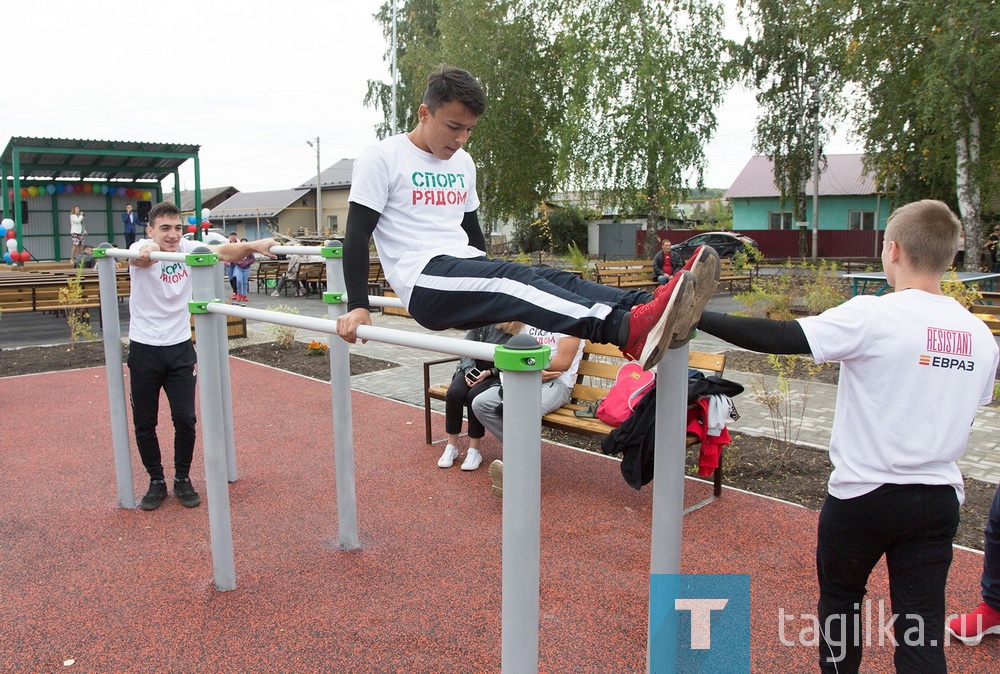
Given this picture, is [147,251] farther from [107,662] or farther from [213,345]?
[107,662]

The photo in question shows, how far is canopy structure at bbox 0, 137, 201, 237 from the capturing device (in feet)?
61.6

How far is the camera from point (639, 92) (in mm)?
24344

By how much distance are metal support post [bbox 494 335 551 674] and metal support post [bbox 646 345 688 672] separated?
512 mm

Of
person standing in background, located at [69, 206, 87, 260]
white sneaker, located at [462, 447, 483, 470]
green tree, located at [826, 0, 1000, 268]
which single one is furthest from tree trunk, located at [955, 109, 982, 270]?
person standing in background, located at [69, 206, 87, 260]

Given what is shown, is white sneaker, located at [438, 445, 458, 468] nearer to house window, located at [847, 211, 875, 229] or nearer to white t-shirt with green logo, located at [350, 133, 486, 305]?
white t-shirt with green logo, located at [350, 133, 486, 305]

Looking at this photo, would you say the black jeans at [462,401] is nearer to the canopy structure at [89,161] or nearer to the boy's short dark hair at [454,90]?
the boy's short dark hair at [454,90]

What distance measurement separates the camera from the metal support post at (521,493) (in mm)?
1909

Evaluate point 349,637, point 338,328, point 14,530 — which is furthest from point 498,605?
point 14,530

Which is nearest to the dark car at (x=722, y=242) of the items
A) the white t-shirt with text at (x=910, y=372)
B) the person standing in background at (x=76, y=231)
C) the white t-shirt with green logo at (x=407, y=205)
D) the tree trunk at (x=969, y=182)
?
the tree trunk at (x=969, y=182)

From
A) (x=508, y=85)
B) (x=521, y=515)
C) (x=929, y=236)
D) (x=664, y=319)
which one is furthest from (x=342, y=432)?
(x=508, y=85)

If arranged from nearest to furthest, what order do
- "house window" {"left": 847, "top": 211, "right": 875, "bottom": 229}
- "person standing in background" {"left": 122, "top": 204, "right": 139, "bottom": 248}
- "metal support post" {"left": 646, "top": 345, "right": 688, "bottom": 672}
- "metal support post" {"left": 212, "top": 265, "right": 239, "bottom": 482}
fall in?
"metal support post" {"left": 646, "top": 345, "right": 688, "bottom": 672} → "metal support post" {"left": 212, "top": 265, "right": 239, "bottom": 482} → "person standing in background" {"left": 122, "top": 204, "right": 139, "bottom": 248} → "house window" {"left": 847, "top": 211, "right": 875, "bottom": 229}

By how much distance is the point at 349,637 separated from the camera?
3.09m

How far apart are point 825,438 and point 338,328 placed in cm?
448

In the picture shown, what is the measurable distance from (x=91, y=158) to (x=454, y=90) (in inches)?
832
